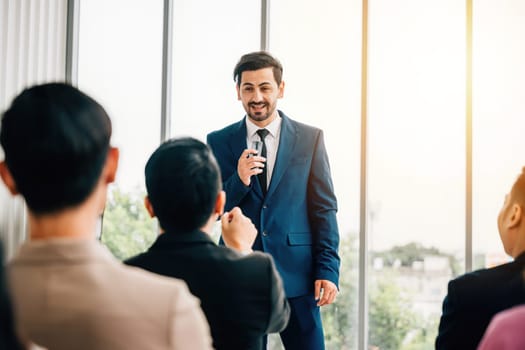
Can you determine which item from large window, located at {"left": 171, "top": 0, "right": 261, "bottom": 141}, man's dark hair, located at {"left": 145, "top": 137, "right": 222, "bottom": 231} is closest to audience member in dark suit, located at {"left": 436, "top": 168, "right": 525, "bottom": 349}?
man's dark hair, located at {"left": 145, "top": 137, "right": 222, "bottom": 231}

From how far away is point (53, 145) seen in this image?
96 cm

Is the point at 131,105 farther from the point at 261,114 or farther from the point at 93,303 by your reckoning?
the point at 93,303

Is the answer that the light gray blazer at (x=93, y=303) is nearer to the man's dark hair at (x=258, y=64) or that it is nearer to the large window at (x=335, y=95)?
the man's dark hair at (x=258, y=64)

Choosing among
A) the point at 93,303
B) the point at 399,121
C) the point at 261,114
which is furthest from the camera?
the point at 399,121

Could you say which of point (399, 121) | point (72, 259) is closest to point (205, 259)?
point (72, 259)

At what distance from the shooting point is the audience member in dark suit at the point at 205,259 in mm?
1380

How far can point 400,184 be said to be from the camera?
12.6 feet

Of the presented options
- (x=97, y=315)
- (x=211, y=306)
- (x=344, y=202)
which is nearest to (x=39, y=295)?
(x=97, y=315)

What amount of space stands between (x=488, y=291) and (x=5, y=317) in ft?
4.05

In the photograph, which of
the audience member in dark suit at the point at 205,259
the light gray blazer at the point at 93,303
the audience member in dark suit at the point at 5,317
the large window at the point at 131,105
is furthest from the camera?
the large window at the point at 131,105

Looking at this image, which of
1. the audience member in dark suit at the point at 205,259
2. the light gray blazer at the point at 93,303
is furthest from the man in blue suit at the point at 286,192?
the light gray blazer at the point at 93,303

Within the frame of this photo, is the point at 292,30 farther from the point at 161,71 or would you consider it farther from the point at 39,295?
the point at 39,295

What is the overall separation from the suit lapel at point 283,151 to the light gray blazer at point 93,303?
1.99 m

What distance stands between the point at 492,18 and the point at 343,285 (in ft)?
5.84
